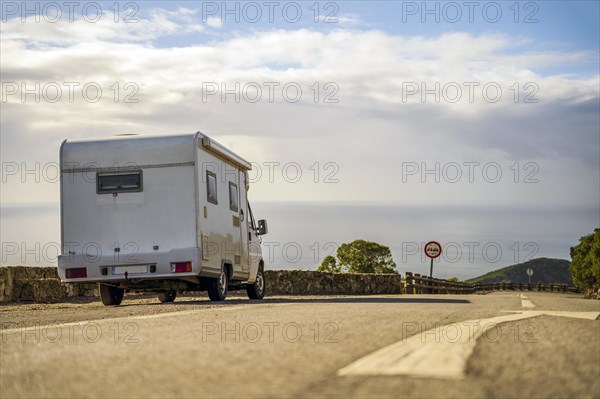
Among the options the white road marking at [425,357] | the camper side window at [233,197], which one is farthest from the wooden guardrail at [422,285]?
the white road marking at [425,357]

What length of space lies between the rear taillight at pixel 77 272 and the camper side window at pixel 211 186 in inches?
102

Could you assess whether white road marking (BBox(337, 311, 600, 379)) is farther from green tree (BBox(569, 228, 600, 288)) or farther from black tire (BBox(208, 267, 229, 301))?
green tree (BBox(569, 228, 600, 288))

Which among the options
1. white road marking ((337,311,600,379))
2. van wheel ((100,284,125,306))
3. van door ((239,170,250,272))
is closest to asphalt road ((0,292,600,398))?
white road marking ((337,311,600,379))

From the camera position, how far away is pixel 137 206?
656 inches

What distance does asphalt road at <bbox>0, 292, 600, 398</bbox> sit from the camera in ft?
13.4

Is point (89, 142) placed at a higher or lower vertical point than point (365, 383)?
higher

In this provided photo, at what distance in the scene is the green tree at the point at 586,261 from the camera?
66.6m

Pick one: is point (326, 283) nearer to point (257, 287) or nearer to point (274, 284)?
point (274, 284)

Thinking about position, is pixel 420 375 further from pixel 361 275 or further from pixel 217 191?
pixel 361 275

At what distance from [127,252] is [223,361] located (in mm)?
11926

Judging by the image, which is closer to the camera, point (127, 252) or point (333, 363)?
point (333, 363)

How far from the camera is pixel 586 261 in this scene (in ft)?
231

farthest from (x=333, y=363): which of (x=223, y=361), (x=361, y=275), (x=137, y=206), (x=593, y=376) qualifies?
(x=361, y=275)

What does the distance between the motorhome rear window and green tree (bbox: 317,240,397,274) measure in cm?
6294
